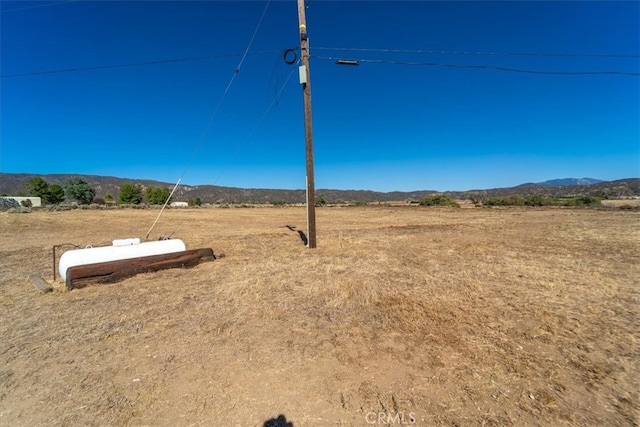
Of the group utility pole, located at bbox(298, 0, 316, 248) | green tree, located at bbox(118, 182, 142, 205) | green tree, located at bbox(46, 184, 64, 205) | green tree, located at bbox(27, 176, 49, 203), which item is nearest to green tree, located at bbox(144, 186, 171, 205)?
green tree, located at bbox(118, 182, 142, 205)

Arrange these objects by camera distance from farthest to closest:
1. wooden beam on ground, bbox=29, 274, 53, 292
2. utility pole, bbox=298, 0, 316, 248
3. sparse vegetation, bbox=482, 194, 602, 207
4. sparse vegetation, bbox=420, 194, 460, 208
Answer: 1. sparse vegetation, bbox=420, 194, 460, 208
2. sparse vegetation, bbox=482, 194, 602, 207
3. utility pole, bbox=298, 0, 316, 248
4. wooden beam on ground, bbox=29, 274, 53, 292

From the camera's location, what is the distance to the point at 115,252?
677 centimetres

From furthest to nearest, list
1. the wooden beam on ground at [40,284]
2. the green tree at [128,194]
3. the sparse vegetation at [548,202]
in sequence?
the green tree at [128,194] → the sparse vegetation at [548,202] → the wooden beam on ground at [40,284]

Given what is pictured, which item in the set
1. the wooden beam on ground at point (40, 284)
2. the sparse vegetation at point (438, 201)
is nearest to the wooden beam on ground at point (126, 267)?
the wooden beam on ground at point (40, 284)

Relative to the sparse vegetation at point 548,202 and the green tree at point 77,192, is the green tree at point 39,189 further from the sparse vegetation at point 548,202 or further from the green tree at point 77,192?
the sparse vegetation at point 548,202

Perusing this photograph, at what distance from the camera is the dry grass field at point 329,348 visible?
259 cm

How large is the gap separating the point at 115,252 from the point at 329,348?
5.62 m

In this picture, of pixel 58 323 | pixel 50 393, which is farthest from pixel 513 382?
pixel 58 323

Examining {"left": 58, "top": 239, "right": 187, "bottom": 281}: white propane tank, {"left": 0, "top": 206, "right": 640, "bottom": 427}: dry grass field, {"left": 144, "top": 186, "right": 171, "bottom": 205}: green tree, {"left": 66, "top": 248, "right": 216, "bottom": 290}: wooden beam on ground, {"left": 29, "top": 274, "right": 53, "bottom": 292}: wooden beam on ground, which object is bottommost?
{"left": 0, "top": 206, "right": 640, "bottom": 427}: dry grass field

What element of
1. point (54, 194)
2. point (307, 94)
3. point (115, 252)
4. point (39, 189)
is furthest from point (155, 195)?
point (115, 252)

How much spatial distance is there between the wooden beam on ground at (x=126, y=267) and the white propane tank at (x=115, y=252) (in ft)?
0.75

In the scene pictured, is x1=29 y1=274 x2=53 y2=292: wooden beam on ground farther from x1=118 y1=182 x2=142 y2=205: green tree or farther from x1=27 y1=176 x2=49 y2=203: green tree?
x1=27 y1=176 x2=49 y2=203: green tree

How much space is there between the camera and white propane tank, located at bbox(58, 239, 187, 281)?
632 centimetres

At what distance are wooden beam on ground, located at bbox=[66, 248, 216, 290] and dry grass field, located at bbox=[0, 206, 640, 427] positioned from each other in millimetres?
199
